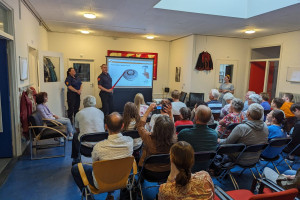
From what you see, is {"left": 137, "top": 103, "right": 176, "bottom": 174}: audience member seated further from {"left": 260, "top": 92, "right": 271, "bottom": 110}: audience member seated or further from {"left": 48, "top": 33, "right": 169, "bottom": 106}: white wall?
{"left": 48, "top": 33, "right": 169, "bottom": 106}: white wall

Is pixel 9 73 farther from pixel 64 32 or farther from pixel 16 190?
pixel 64 32

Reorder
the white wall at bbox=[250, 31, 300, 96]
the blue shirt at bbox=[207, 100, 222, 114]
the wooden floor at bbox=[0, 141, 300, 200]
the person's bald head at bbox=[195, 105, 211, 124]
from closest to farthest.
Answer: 1. the person's bald head at bbox=[195, 105, 211, 124]
2. the wooden floor at bbox=[0, 141, 300, 200]
3. the blue shirt at bbox=[207, 100, 222, 114]
4. the white wall at bbox=[250, 31, 300, 96]

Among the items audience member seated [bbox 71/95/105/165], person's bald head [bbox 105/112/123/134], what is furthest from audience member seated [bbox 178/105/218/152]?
audience member seated [bbox 71/95/105/165]

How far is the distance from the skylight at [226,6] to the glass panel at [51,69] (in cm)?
340

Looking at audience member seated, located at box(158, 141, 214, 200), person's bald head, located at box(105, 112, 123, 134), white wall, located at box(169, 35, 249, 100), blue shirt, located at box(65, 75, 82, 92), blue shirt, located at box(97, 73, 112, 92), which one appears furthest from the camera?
white wall, located at box(169, 35, 249, 100)

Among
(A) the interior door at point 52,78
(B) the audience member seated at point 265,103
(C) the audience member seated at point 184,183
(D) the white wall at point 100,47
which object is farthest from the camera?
(D) the white wall at point 100,47

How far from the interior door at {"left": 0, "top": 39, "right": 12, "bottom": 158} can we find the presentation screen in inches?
160

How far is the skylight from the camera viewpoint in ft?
14.0

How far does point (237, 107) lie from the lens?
10.5 ft

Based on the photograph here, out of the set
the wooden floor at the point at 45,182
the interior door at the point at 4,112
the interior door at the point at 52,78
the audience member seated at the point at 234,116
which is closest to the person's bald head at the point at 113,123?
the wooden floor at the point at 45,182

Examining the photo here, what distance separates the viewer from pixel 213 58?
7383mm

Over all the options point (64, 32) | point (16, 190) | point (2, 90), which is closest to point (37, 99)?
point (2, 90)

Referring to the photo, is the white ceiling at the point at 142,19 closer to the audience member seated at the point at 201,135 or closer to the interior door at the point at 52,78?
the interior door at the point at 52,78

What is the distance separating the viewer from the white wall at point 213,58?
720 centimetres
